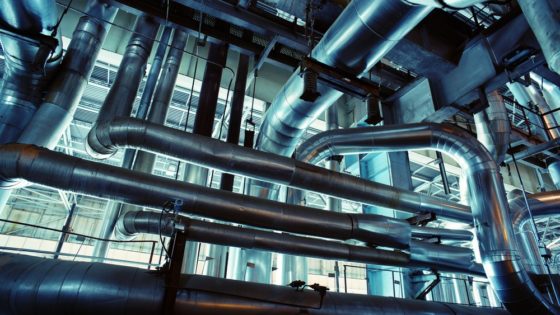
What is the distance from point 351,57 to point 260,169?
5.21 feet

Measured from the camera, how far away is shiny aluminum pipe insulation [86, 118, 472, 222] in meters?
3.42

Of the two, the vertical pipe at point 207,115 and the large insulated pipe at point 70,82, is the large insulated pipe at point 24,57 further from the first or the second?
the vertical pipe at point 207,115

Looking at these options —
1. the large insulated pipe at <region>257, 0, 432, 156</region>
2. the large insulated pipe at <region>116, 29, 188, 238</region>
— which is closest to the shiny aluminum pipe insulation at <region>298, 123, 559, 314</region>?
the large insulated pipe at <region>257, 0, 432, 156</region>

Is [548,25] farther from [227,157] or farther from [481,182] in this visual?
[227,157]

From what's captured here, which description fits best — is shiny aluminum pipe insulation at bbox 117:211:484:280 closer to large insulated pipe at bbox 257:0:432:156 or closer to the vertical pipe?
the vertical pipe

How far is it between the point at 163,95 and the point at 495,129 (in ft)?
18.3

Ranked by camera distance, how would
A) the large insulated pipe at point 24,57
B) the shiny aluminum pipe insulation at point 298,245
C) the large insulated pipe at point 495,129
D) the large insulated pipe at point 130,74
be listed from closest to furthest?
the large insulated pipe at point 24,57, the shiny aluminum pipe insulation at point 298,245, the large insulated pipe at point 130,74, the large insulated pipe at point 495,129

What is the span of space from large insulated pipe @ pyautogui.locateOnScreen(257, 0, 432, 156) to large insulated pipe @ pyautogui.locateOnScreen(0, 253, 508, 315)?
95.8 inches

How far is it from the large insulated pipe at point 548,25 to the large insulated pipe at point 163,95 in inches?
177

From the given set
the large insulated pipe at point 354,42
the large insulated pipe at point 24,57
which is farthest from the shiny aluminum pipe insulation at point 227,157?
the large insulated pipe at point 354,42

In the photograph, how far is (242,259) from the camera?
509 centimetres

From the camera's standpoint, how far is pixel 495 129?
554cm

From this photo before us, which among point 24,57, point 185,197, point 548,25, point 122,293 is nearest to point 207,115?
point 185,197

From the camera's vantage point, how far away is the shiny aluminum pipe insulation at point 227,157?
11.2 feet
